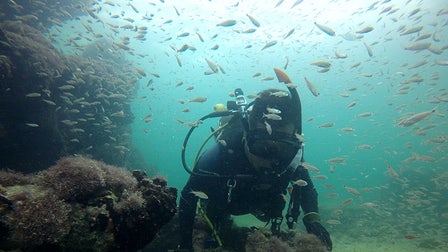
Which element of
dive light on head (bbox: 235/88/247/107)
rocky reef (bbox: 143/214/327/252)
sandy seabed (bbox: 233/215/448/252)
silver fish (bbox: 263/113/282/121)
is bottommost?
sandy seabed (bbox: 233/215/448/252)

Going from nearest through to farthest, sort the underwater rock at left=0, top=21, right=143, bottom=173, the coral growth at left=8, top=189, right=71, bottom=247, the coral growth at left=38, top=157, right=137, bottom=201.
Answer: the coral growth at left=8, top=189, right=71, bottom=247
the coral growth at left=38, top=157, right=137, bottom=201
the underwater rock at left=0, top=21, right=143, bottom=173

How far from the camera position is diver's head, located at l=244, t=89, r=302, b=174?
173 inches

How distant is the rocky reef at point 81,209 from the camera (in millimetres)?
2820

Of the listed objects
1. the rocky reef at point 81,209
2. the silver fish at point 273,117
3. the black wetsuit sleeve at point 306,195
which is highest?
the silver fish at point 273,117

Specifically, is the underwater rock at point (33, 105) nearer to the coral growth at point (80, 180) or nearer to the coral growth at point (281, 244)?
the coral growth at point (80, 180)

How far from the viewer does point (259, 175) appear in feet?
15.0

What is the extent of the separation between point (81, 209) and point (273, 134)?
9.91 feet

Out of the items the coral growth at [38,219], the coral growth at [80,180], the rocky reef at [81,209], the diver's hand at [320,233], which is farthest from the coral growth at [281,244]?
the coral growth at [38,219]

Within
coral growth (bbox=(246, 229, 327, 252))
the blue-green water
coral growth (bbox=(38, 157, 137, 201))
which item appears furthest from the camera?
the blue-green water

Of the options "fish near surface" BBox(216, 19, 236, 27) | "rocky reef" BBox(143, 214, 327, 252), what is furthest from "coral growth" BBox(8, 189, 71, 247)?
"fish near surface" BBox(216, 19, 236, 27)

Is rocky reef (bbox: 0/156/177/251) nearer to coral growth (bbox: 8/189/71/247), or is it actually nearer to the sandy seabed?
coral growth (bbox: 8/189/71/247)

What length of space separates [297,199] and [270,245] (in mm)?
1163

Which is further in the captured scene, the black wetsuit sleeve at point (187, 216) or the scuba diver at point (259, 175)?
the black wetsuit sleeve at point (187, 216)

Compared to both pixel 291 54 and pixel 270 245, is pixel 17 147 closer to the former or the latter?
pixel 270 245
